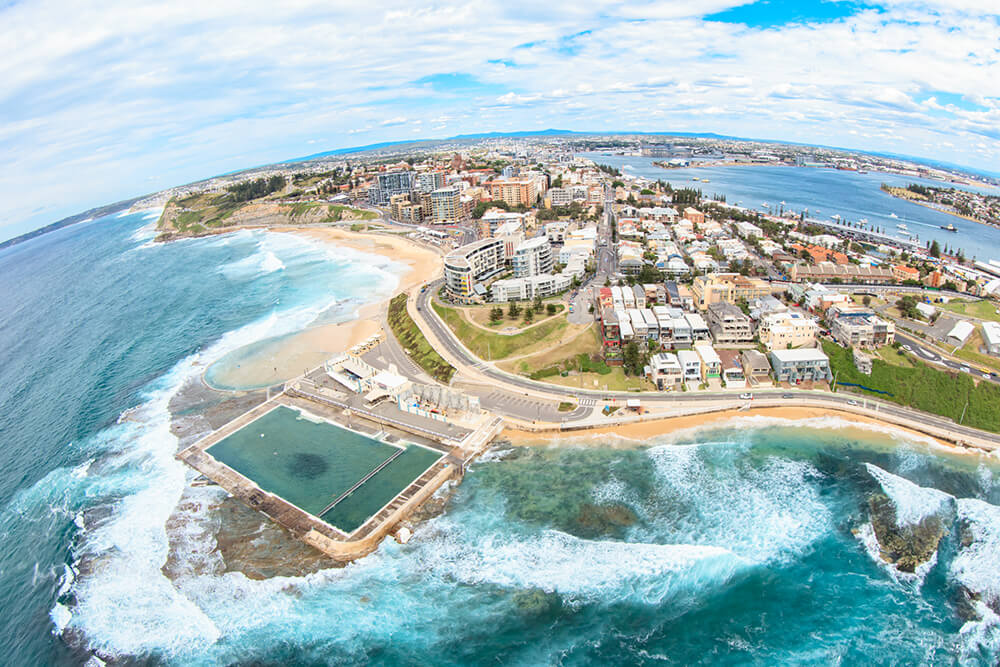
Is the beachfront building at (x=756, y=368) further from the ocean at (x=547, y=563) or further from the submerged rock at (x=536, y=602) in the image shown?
the submerged rock at (x=536, y=602)

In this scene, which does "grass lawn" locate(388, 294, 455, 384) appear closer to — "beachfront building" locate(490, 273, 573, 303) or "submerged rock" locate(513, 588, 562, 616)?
"beachfront building" locate(490, 273, 573, 303)

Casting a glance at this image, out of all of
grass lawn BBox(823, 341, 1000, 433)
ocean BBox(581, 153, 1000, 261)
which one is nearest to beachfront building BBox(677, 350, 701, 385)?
grass lawn BBox(823, 341, 1000, 433)

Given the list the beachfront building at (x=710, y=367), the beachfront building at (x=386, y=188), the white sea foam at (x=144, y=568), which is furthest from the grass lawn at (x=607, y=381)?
the beachfront building at (x=386, y=188)

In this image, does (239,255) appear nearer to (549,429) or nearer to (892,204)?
(549,429)

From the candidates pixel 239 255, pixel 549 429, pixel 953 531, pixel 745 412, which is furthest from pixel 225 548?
pixel 239 255

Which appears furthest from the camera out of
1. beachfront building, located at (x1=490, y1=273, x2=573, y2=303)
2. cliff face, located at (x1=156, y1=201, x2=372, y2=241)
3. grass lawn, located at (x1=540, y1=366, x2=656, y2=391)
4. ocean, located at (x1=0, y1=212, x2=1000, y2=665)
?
cliff face, located at (x1=156, y1=201, x2=372, y2=241)

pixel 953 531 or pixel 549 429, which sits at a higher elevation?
pixel 549 429

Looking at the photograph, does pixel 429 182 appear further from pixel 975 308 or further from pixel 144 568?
pixel 144 568
